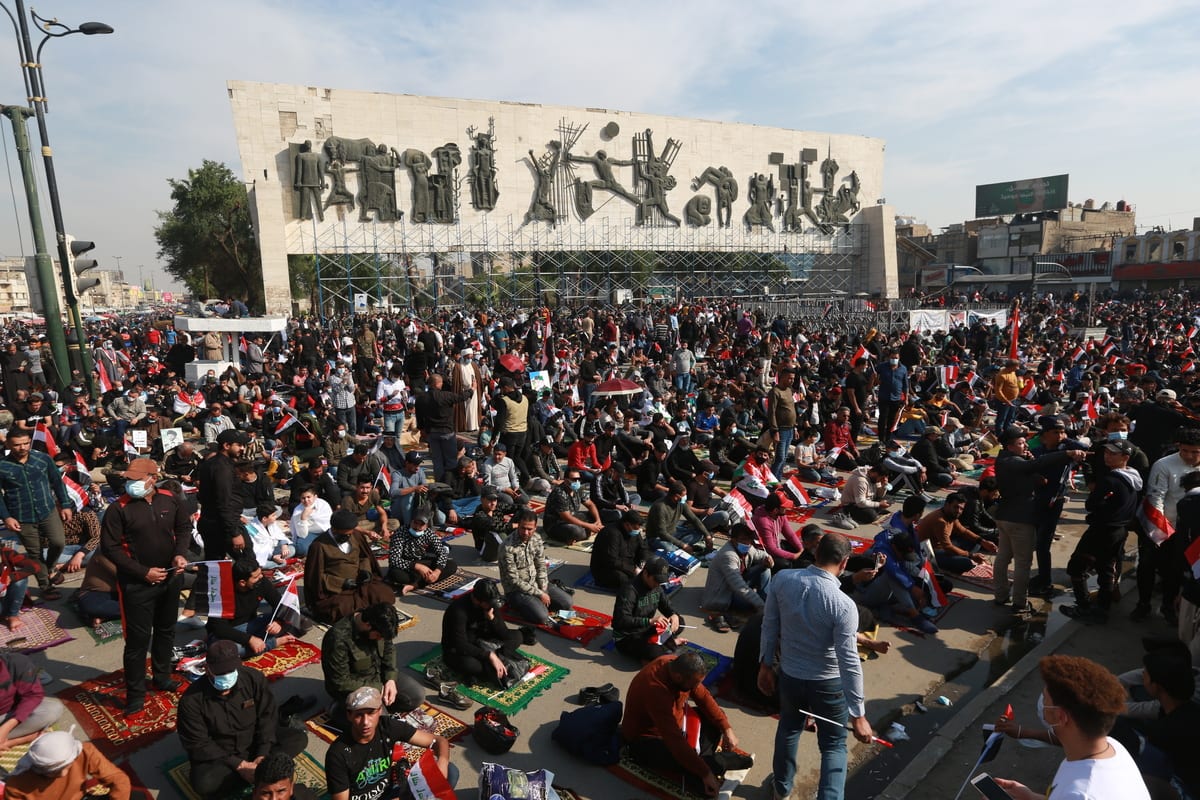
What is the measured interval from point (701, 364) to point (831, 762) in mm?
18579

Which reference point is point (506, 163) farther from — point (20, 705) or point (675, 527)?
point (20, 705)

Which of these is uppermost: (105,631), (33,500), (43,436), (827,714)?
(43,436)

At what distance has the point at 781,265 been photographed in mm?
51219

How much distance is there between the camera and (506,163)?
1601 inches

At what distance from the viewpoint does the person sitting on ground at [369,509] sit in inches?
338

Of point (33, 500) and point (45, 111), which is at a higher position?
point (45, 111)

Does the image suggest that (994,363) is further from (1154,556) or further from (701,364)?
(1154,556)

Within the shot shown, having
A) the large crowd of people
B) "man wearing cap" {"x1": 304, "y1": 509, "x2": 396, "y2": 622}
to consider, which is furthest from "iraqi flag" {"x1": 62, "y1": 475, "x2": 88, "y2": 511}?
"man wearing cap" {"x1": 304, "y1": 509, "x2": 396, "y2": 622}

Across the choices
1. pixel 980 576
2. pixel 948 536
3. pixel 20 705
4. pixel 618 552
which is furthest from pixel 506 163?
pixel 20 705

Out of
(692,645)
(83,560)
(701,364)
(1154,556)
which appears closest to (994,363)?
(701,364)

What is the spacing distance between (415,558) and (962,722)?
16.8 ft

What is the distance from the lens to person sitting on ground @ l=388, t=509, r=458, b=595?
721cm

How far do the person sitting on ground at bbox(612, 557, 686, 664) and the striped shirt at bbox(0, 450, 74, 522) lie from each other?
5.60 meters

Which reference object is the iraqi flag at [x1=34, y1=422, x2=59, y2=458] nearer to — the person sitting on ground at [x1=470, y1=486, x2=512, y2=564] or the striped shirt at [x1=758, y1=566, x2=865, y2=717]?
the person sitting on ground at [x1=470, y1=486, x2=512, y2=564]
